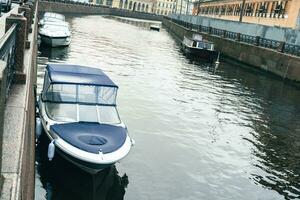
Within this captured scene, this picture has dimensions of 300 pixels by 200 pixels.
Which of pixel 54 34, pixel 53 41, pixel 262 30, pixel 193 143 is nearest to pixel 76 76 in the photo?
pixel 193 143

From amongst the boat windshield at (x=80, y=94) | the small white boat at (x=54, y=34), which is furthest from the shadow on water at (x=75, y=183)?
the small white boat at (x=54, y=34)

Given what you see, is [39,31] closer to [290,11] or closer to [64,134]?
[64,134]

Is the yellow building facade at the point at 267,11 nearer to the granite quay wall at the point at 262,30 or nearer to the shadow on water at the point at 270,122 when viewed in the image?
the granite quay wall at the point at 262,30

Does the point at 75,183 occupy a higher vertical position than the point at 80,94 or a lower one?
lower

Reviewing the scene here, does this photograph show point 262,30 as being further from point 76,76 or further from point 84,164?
point 84,164

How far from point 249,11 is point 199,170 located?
6564cm

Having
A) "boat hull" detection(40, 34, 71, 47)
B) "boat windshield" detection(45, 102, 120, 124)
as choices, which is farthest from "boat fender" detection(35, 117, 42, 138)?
"boat hull" detection(40, 34, 71, 47)

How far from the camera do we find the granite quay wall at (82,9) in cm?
8331

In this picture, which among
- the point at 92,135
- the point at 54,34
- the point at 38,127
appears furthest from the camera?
the point at 54,34

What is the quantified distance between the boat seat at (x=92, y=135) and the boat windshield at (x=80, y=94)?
1130mm

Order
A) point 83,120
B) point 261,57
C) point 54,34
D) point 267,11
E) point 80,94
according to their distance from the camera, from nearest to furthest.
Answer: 1. point 83,120
2. point 80,94
3. point 54,34
4. point 261,57
5. point 267,11

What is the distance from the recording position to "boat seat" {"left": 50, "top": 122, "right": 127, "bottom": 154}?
36.8 ft

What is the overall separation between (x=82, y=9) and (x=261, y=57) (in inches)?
3385

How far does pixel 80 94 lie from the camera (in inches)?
540
